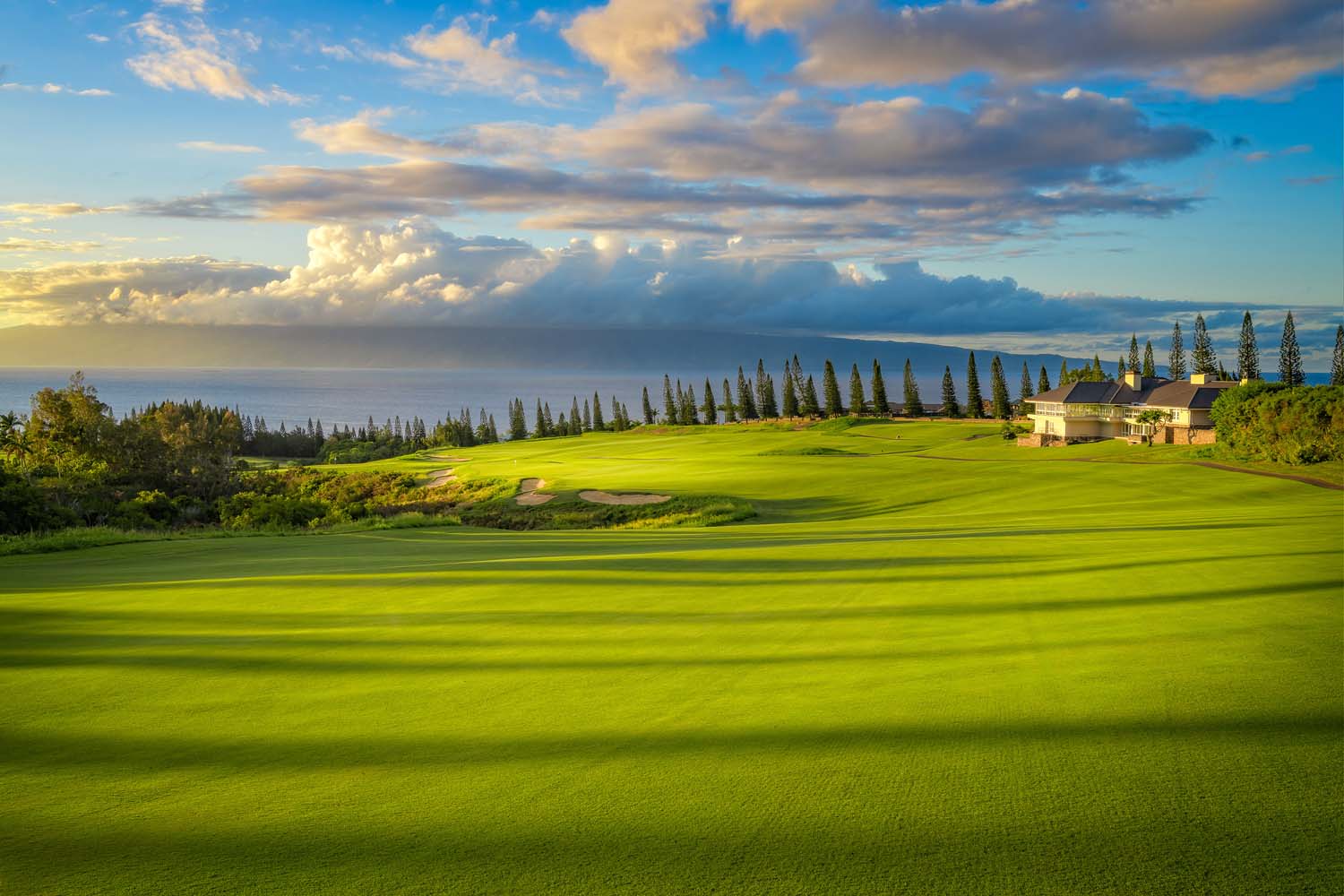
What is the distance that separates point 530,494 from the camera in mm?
47906

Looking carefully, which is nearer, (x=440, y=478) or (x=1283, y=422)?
(x=1283, y=422)

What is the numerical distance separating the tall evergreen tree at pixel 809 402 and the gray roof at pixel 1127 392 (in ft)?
166

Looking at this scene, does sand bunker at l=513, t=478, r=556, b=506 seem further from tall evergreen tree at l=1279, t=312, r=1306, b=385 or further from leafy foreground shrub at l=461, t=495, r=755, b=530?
tall evergreen tree at l=1279, t=312, r=1306, b=385

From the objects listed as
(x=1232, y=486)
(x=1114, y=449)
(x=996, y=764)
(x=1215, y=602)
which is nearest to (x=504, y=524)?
(x=1232, y=486)

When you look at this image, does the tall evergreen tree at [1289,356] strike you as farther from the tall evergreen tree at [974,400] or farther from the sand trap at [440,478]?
the sand trap at [440,478]

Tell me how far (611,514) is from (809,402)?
312 feet

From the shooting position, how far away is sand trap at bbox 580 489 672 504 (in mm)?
41284

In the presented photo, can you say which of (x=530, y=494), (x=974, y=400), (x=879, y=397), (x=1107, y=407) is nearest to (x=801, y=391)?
(x=879, y=397)

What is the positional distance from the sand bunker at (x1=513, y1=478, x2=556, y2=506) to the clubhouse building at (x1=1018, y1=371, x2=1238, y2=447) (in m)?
41.3

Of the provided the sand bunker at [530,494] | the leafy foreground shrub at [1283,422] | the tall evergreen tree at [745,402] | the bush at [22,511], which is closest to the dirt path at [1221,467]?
the leafy foreground shrub at [1283,422]

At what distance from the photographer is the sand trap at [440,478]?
6169 centimetres

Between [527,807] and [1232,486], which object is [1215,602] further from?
[1232,486]

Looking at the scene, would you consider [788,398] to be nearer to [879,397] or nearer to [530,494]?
[879,397]

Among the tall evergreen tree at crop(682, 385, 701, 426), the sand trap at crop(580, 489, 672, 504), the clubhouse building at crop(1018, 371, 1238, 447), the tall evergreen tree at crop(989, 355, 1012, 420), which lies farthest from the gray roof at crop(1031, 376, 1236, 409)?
the tall evergreen tree at crop(682, 385, 701, 426)
